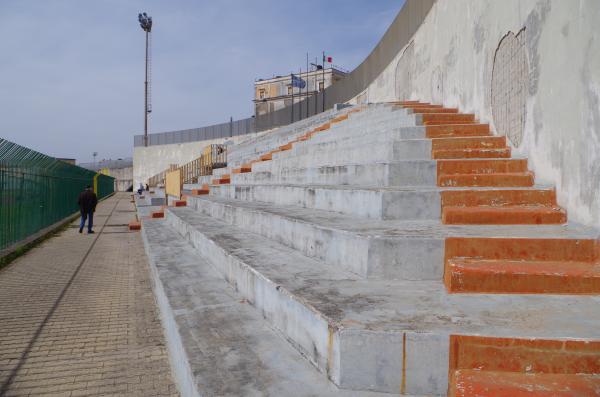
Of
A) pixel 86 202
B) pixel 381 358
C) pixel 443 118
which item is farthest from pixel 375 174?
pixel 86 202

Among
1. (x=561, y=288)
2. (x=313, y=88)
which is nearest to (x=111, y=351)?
(x=561, y=288)

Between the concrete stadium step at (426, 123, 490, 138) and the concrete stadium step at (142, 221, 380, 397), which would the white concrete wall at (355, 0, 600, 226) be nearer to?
the concrete stadium step at (426, 123, 490, 138)

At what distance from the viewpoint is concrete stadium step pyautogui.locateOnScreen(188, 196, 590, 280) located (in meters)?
2.61

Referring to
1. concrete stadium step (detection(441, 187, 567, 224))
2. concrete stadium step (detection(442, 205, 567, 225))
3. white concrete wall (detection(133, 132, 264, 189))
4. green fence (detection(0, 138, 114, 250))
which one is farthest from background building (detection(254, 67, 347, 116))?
concrete stadium step (detection(442, 205, 567, 225))

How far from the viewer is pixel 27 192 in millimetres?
11250

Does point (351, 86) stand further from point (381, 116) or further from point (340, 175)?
point (340, 175)

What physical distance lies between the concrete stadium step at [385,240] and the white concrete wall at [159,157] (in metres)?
36.9

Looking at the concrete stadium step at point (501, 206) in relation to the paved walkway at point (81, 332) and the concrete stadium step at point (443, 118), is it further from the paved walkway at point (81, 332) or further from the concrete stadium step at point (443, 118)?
the concrete stadium step at point (443, 118)

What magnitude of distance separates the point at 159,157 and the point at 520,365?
150 feet

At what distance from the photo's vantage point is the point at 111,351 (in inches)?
137

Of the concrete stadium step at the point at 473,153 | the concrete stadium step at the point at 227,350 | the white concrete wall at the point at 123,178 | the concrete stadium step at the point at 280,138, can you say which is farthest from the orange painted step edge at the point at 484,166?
the white concrete wall at the point at 123,178

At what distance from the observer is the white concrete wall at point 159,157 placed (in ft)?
134

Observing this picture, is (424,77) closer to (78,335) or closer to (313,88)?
(78,335)

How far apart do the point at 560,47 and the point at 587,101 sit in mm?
730
